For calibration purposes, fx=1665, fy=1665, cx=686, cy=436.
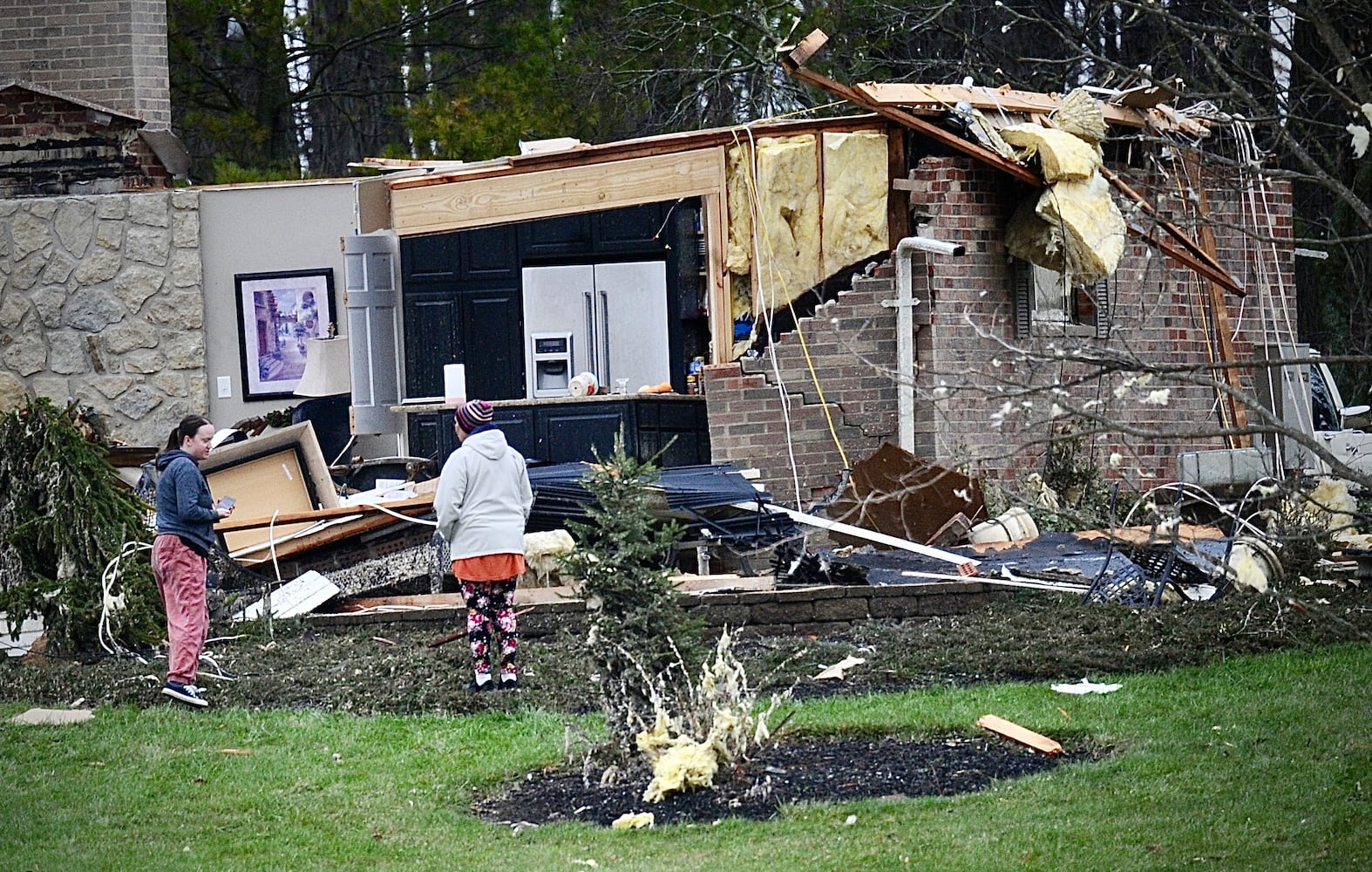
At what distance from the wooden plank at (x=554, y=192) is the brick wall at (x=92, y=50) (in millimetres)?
5202

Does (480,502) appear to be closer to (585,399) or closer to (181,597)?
(181,597)

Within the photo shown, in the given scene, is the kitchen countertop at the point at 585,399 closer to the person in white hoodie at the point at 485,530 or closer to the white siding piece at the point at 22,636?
the white siding piece at the point at 22,636

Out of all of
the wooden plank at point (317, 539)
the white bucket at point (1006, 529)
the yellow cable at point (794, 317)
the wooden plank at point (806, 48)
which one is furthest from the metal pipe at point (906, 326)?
the wooden plank at point (317, 539)

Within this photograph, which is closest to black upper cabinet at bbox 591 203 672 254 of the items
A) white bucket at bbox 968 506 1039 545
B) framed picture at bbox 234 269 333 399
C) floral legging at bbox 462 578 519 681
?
framed picture at bbox 234 269 333 399

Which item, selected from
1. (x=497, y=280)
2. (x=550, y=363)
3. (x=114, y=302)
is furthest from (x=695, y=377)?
(x=114, y=302)

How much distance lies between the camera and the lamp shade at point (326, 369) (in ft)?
53.4

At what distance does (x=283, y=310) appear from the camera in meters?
16.9

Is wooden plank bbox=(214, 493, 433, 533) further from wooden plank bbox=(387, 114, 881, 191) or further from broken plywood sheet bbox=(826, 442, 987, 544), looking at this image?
wooden plank bbox=(387, 114, 881, 191)

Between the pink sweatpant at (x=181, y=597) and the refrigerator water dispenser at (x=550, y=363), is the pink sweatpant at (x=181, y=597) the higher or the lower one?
the lower one

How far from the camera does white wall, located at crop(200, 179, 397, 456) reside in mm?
16750

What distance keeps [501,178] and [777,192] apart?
7.84 feet

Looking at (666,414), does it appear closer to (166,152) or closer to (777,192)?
(777,192)

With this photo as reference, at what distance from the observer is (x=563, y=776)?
706cm

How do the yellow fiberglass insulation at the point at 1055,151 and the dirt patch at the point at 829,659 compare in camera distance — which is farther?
the yellow fiberglass insulation at the point at 1055,151
